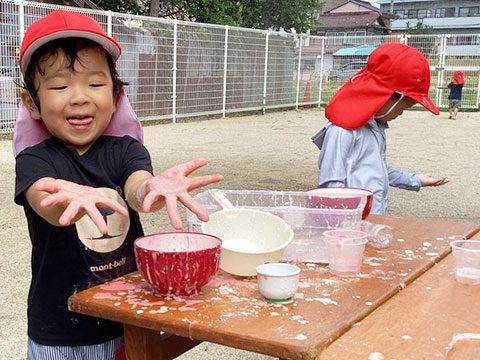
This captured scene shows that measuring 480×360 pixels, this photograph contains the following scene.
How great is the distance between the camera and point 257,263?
1.70 metres

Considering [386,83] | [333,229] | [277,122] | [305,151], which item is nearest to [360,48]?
[277,122]

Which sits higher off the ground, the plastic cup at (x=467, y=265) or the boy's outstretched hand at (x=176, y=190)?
the boy's outstretched hand at (x=176, y=190)

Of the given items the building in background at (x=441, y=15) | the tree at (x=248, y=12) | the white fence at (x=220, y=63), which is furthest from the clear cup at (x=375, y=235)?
the building in background at (x=441, y=15)

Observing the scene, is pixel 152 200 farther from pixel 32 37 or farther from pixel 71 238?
pixel 32 37

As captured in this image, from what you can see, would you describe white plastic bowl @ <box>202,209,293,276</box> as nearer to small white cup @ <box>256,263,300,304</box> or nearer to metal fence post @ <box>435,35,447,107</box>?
small white cup @ <box>256,263,300,304</box>

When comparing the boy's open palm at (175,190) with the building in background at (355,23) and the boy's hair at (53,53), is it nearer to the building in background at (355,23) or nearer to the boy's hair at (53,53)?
the boy's hair at (53,53)

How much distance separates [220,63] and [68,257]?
40.8 ft

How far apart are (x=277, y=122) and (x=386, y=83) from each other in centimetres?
1095

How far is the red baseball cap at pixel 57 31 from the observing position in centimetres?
172

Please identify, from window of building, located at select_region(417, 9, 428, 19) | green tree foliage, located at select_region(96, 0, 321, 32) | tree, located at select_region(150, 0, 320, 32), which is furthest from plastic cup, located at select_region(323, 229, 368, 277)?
window of building, located at select_region(417, 9, 428, 19)

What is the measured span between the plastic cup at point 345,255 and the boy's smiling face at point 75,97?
0.78 metres

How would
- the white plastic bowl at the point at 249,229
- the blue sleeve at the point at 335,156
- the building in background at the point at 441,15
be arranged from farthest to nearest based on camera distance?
the building in background at the point at 441,15, the blue sleeve at the point at 335,156, the white plastic bowl at the point at 249,229

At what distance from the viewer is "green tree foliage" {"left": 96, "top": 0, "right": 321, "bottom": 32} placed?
706 inches

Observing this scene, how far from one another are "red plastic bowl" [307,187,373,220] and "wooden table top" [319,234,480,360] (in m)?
0.47
